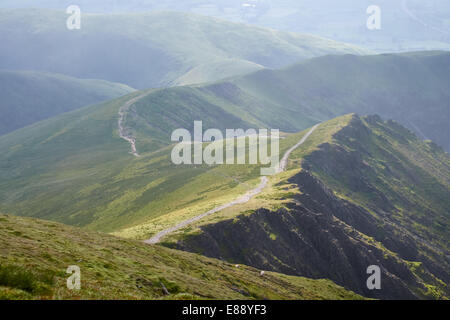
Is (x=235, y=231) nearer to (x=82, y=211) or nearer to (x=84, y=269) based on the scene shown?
(x=84, y=269)

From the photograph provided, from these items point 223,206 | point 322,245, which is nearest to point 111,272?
point 223,206

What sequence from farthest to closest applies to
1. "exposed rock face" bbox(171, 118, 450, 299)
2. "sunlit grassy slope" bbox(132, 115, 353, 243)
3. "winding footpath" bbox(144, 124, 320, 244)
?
"exposed rock face" bbox(171, 118, 450, 299) < "sunlit grassy slope" bbox(132, 115, 353, 243) < "winding footpath" bbox(144, 124, 320, 244)

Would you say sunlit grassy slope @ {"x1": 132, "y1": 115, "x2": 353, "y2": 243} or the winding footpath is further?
sunlit grassy slope @ {"x1": 132, "y1": 115, "x2": 353, "y2": 243}

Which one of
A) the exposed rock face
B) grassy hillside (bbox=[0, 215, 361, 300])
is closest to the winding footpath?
the exposed rock face

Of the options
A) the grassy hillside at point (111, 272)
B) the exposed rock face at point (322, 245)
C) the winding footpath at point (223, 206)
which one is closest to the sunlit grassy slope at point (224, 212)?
the winding footpath at point (223, 206)

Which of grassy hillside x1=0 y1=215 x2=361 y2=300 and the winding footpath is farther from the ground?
grassy hillside x1=0 y1=215 x2=361 y2=300

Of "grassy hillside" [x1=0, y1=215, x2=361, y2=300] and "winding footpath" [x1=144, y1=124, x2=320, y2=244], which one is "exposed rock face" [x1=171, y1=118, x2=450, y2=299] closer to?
"winding footpath" [x1=144, y1=124, x2=320, y2=244]

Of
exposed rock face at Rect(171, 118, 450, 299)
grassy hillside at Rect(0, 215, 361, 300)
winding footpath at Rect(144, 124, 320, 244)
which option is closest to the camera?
grassy hillside at Rect(0, 215, 361, 300)
